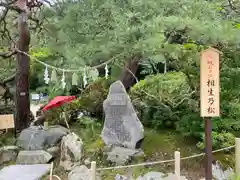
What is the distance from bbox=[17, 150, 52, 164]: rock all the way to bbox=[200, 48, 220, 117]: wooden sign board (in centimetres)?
372

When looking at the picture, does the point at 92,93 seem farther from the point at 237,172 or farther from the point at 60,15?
the point at 237,172

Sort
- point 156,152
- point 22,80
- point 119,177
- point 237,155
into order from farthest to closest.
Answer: point 22,80 → point 156,152 → point 119,177 → point 237,155

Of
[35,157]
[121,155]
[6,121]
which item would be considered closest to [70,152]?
[35,157]

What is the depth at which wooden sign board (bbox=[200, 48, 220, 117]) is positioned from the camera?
4.49m

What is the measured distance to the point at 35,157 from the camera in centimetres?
682

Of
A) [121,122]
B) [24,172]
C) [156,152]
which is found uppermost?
[121,122]

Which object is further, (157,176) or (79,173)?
(79,173)

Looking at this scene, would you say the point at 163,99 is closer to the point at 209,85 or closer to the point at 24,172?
the point at 209,85

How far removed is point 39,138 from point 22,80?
1.83 meters

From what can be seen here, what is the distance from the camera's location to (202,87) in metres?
4.52

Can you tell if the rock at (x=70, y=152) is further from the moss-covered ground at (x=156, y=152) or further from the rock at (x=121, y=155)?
the rock at (x=121, y=155)

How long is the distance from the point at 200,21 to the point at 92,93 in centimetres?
474

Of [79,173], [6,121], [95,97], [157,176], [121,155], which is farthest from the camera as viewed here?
[95,97]

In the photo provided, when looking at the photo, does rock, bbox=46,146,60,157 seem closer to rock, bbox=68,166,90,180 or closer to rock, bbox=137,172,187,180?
rock, bbox=68,166,90,180
